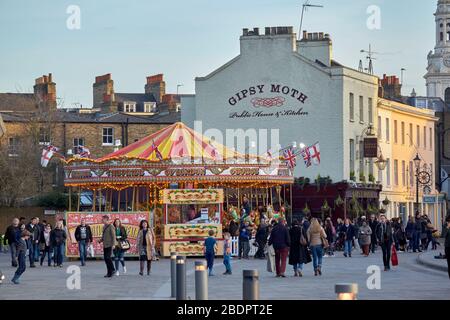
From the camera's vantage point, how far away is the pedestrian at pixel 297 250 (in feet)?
112

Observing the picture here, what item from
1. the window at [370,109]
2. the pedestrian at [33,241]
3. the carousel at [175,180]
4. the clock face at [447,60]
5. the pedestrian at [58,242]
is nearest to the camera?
the pedestrian at [58,242]

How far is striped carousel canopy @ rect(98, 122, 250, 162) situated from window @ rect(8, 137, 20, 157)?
2990 cm

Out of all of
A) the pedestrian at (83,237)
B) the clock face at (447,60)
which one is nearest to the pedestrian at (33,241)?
the pedestrian at (83,237)

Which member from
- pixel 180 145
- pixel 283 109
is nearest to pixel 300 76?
pixel 283 109

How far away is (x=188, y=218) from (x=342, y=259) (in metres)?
6.09

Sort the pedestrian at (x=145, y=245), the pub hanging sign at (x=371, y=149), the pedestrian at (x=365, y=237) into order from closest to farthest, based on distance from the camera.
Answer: the pedestrian at (x=145, y=245) < the pedestrian at (x=365, y=237) < the pub hanging sign at (x=371, y=149)

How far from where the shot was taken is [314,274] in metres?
34.7

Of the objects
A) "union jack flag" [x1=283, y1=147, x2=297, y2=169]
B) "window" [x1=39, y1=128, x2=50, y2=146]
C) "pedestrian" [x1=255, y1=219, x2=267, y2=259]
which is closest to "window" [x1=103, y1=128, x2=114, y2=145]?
"window" [x1=39, y1=128, x2=50, y2=146]

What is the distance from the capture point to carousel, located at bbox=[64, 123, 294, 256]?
152 feet

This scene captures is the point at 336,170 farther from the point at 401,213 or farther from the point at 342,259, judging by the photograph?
the point at 342,259

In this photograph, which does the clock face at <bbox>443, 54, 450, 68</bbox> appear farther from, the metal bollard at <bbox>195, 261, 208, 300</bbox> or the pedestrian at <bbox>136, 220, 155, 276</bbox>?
the metal bollard at <bbox>195, 261, 208, 300</bbox>

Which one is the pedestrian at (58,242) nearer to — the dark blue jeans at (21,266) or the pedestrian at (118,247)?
the pedestrian at (118,247)

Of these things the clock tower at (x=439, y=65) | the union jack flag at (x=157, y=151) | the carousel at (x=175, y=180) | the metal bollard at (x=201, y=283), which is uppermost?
the clock tower at (x=439, y=65)

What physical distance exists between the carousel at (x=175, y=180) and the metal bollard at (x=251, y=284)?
27.4 m
